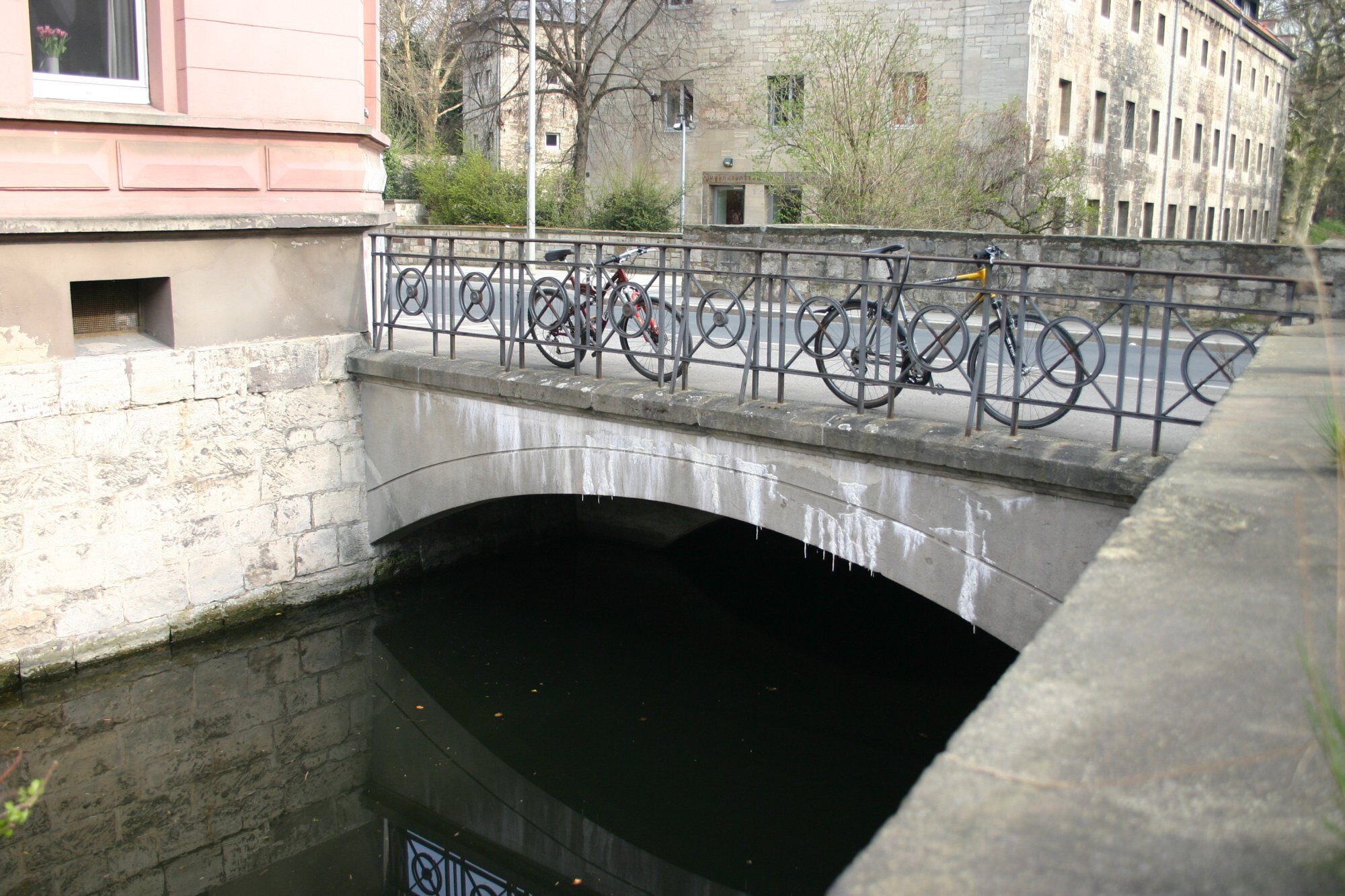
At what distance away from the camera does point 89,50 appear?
25.0 ft

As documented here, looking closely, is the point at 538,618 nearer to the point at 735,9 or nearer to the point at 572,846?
→ the point at 572,846

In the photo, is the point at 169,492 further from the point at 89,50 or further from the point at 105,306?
the point at 89,50

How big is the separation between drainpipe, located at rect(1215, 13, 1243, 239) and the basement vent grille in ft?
132

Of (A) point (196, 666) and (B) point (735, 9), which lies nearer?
(A) point (196, 666)

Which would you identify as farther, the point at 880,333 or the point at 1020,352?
the point at 880,333

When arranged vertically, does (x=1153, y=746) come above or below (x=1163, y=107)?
below

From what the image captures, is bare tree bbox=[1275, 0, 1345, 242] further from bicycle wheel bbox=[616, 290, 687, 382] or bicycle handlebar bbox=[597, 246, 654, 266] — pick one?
bicycle handlebar bbox=[597, 246, 654, 266]

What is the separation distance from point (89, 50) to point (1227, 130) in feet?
135

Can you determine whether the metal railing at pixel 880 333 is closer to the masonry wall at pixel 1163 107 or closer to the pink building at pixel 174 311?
the pink building at pixel 174 311

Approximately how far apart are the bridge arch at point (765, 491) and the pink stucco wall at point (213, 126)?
65.3 inches

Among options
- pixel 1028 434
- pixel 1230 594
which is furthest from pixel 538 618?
pixel 1230 594

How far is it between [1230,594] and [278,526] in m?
7.71

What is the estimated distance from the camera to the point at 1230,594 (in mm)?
1948

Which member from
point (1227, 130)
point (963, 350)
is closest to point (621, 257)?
point (963, 350)
